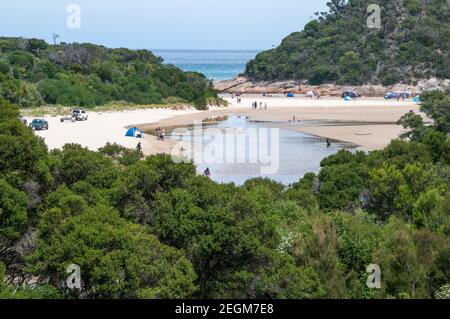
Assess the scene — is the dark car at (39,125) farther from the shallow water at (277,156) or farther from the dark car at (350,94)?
the dark car at (350,94)

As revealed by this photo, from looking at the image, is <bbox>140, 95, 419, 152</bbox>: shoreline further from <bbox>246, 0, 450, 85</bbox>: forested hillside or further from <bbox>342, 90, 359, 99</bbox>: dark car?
<bbox>246, 0, 450, 85</bbox>: forested hillside

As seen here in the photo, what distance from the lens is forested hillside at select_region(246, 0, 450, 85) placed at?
120 metres

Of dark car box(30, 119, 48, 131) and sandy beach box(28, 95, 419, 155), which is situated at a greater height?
dark car box(30, 119, 48, 131)

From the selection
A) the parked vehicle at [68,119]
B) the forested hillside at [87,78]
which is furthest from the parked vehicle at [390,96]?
the parked vehicle at [68,119]

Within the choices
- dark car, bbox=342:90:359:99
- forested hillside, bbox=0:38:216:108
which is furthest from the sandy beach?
dark car, bbox=342:90:359:99

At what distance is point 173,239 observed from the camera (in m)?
14.7

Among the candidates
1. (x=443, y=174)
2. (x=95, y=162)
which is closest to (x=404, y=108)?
(x=443, y=174)

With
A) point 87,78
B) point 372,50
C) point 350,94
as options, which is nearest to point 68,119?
point 87,78

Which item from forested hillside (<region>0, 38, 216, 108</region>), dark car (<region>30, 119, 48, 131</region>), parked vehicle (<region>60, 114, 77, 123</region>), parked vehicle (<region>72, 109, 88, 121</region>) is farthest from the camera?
forested hillside (<region>0, 38, 216, 108</region>)

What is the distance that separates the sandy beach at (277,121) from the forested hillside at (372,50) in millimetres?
22774

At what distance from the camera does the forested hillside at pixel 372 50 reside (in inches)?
4722

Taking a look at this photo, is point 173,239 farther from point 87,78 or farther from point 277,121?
point 87,78
